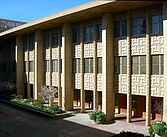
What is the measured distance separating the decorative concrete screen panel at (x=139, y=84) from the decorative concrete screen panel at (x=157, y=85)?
75 cm

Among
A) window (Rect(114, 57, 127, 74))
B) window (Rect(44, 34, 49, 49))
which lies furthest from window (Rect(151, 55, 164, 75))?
window (Rect(44, 34, 49, 49))

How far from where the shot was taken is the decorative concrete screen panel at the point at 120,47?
24.6m

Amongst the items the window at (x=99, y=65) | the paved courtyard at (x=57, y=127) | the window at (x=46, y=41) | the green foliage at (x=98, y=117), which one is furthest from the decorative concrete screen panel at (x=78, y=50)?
the green foliage at (x=98, y=117)

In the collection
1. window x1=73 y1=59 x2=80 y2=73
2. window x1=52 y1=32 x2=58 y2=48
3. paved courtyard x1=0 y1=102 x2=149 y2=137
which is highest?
window x1=52 y1=32 x2=58 y2=48

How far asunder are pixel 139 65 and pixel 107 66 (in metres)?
3.17

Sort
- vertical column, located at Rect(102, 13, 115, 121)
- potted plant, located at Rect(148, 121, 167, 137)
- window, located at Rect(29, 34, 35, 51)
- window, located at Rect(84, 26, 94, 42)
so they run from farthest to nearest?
1. window, located at Rect(29, 34, 35, 51)
2. window, located at Rect(84, 26, 94, 42)
3. vertical column, located at Rect(102, 13, 115, 121)
4. potted plant, located at Rect(148, 121, 167, 137)

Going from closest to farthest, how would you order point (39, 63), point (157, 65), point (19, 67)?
point (157, 65)
point (39, 63)
point (19, 67)

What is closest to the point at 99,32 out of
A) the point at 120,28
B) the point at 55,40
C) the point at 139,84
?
the point at 120,28

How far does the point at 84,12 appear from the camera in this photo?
990 inches

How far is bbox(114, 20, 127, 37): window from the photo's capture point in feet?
81.4

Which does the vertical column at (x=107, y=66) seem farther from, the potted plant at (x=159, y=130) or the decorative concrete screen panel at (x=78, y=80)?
the potted plant at (x=159, y=130)

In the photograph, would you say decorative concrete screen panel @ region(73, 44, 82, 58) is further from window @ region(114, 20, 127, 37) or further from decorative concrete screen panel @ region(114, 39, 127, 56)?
window @ region(114, 20, 127, 37)

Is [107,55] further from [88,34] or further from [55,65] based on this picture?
[55,65]

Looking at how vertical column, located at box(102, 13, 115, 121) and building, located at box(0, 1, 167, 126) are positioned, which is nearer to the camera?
building, located at box(0, 1, 167, 126)
